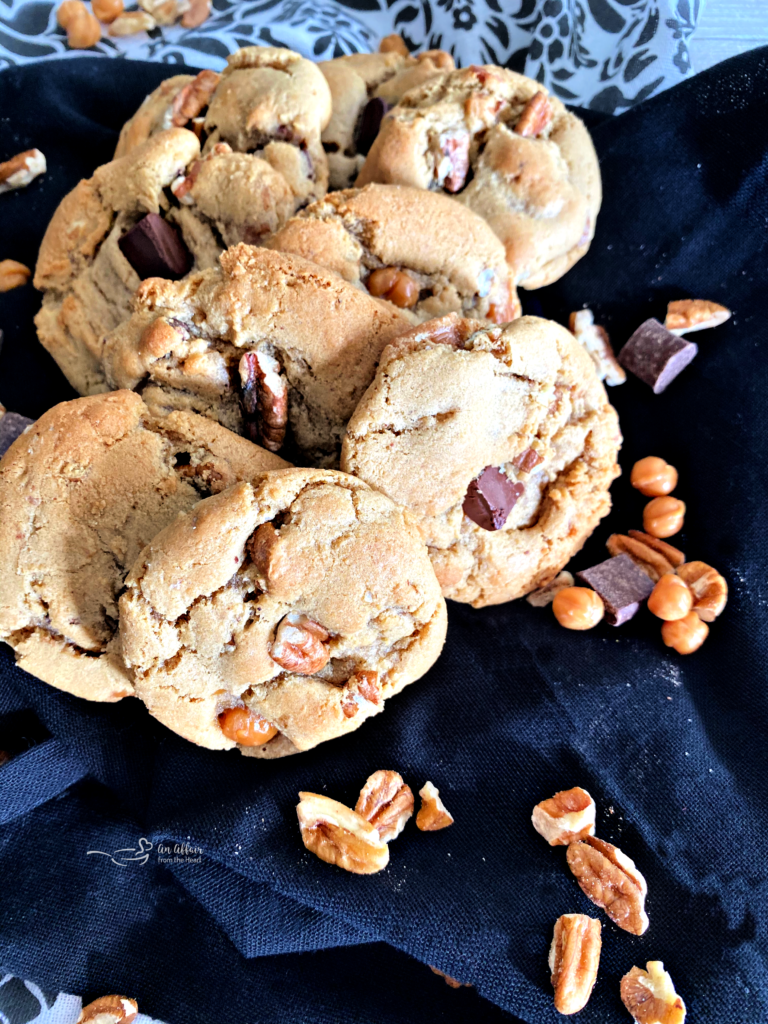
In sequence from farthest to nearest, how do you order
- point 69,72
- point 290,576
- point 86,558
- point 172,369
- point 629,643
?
point 69,72 → point 629,643 → point 172,369 → point 86,558 → point 290,576

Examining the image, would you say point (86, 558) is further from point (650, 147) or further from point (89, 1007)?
point (650, 147)

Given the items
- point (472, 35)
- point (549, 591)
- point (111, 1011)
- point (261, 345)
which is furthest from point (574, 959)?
point (472, 35)

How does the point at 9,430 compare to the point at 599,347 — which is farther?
the point at 599,347

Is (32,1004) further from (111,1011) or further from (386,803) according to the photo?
(386,803)

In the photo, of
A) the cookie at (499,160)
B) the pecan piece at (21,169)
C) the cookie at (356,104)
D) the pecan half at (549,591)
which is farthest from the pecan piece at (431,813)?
the pecan piece at (21,169)

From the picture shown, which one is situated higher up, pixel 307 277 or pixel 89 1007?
pixel 307 277

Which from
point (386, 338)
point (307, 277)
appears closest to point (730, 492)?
point (386, 338)

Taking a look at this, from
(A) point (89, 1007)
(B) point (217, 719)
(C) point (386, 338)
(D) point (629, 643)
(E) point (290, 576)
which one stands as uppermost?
(C) point (386, 338)

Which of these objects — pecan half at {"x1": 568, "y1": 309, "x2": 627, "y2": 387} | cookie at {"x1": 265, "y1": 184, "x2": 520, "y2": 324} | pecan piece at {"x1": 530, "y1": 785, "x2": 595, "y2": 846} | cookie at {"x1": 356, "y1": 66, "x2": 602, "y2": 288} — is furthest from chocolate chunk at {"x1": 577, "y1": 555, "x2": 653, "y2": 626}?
cookie at {"x1": 356, "y1": 66, "x2": 602, "y2": 288}
